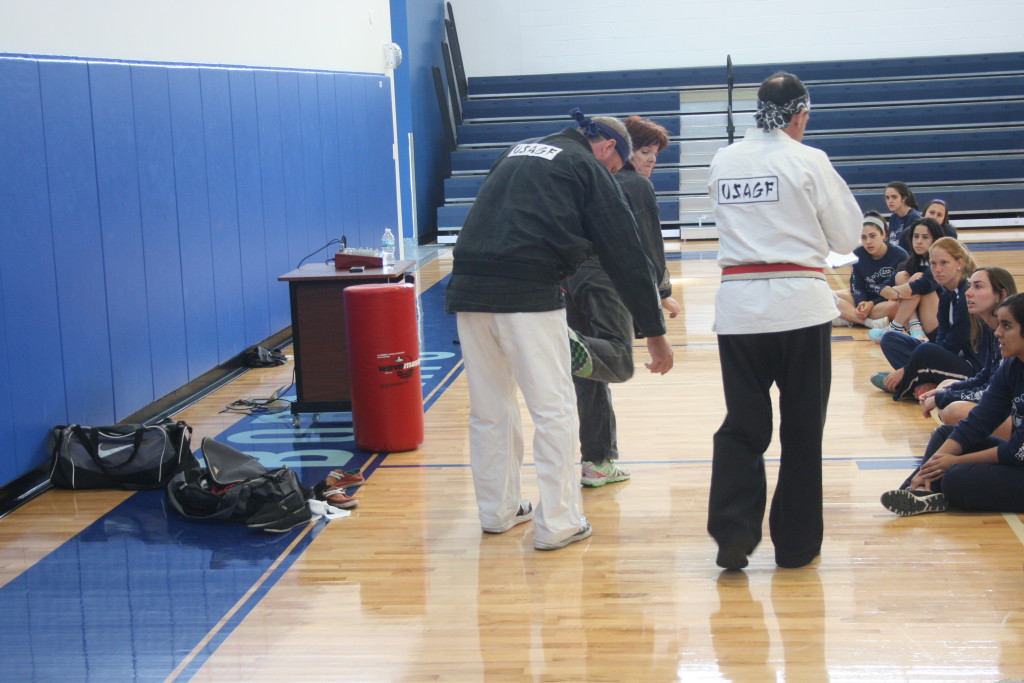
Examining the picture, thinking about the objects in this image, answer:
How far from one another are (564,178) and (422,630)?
1641 mm

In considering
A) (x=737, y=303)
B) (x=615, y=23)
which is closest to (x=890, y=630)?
(x=737, y=303)

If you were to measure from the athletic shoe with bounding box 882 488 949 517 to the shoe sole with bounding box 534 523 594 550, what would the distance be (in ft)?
3.90

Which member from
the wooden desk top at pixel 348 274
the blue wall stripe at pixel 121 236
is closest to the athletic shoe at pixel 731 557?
the wooden desk top at pixel 348 274

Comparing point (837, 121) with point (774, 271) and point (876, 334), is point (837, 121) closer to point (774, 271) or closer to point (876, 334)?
point (876, 334)

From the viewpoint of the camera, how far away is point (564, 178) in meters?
3.86

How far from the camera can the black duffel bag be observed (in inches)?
200

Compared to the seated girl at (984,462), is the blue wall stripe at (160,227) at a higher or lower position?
higher

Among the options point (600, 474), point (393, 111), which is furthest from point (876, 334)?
point (393, 111)

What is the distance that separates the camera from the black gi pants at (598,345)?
Result: 4.41 m

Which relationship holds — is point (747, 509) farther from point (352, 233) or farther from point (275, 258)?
point (352, 233)

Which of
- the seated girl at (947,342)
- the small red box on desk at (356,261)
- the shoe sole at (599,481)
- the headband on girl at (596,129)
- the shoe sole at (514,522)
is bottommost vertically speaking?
the shoe sole at (514,522)

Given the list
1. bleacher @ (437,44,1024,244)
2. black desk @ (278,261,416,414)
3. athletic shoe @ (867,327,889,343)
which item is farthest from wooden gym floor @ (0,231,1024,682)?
bleacher @ (437,44,1024,244)

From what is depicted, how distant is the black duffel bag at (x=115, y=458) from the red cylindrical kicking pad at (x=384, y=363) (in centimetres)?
91

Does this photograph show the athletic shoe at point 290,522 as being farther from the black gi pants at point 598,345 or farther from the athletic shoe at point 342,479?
the black gi pants at point 598,345
